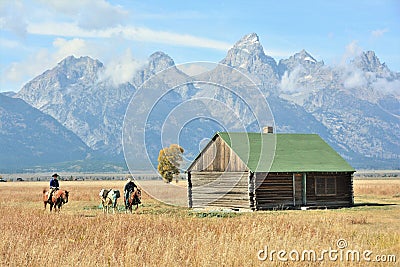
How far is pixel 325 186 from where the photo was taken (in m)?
40.6

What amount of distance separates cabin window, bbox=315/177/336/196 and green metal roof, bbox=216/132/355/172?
36.7 inches

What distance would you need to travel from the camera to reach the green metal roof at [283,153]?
3878 cm

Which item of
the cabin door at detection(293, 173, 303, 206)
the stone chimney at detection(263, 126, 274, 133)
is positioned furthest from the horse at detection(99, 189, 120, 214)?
the stone chimney at detection(263, 126, 274, 133)

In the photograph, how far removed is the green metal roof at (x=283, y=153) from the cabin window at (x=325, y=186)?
933 millimetres

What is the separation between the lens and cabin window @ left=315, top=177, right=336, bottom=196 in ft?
132

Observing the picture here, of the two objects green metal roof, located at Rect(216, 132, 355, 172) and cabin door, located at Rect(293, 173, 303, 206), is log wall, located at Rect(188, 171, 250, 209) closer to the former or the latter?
green metal roof, located at Rect(216, 132, 355, 172)

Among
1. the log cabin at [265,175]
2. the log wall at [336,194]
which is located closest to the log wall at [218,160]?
the log cabin at [265,175]

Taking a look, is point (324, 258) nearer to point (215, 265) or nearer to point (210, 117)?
point (215, 265)

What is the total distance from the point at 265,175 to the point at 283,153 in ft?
14.2

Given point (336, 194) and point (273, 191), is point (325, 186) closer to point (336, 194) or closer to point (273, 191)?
point (336, 194)

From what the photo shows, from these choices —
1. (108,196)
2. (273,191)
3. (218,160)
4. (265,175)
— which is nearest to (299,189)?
(273,191)

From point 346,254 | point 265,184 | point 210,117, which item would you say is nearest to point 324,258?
point 346,254

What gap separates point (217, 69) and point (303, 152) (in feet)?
50.6

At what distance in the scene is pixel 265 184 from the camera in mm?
38062
